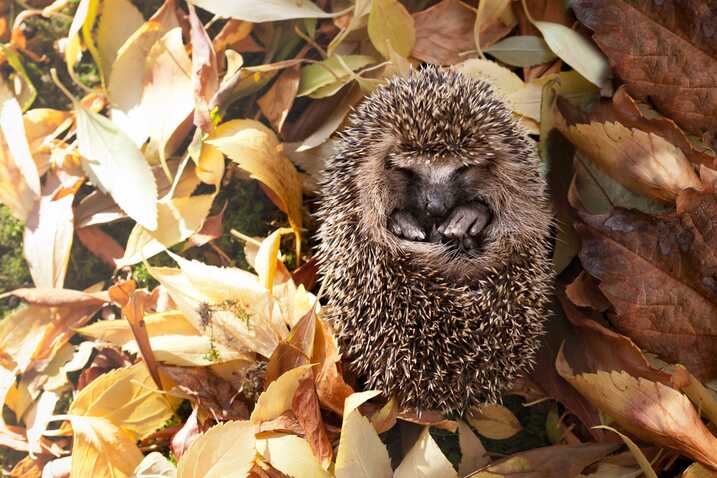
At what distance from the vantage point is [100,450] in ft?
8.11

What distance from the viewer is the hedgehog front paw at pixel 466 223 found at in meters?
2.50

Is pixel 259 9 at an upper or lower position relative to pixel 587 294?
upper

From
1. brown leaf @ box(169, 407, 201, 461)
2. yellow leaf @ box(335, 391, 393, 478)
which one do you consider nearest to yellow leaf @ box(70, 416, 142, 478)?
Answer: brown leaf @ box(169, 407, 201, 461)

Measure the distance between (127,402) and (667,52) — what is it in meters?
2.19

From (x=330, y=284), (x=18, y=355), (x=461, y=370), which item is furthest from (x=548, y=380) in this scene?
(x=18, y=355)

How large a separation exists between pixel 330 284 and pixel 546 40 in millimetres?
1126

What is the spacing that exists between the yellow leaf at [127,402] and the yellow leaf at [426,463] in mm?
848

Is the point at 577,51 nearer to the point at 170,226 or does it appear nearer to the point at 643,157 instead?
the point at 643,157

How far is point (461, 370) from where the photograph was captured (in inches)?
90.6

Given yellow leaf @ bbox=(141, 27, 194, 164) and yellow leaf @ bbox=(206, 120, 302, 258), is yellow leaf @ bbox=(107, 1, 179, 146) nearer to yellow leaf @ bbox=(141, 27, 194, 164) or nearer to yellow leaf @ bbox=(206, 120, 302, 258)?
yellow leaf @ bbox=(141, 27, 194, 164)

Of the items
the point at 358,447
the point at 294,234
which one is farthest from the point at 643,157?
the point at 358,447

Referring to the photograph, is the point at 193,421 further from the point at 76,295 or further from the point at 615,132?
the point at 615,132

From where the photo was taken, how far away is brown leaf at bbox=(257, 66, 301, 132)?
2.68m

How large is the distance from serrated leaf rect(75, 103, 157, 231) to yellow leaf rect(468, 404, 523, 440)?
4.23ft
